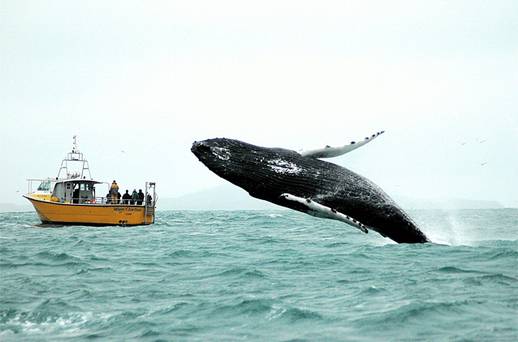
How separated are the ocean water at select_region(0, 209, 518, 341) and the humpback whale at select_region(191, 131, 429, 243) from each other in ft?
4.44

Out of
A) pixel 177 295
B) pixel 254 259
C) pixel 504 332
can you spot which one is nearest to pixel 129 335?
pixel 177 295

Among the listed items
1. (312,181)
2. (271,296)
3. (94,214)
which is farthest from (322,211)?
(94,214)

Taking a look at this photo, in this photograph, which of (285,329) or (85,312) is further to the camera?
(85,312)

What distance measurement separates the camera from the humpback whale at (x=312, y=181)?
7.96 meters

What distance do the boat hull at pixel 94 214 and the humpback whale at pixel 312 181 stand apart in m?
27.9

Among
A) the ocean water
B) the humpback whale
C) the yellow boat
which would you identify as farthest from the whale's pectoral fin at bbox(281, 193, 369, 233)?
the yellow boat

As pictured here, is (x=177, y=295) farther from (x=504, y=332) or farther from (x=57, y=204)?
(x=57, y=204)

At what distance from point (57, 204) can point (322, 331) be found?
30524 millimetres

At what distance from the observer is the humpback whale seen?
7.96 m

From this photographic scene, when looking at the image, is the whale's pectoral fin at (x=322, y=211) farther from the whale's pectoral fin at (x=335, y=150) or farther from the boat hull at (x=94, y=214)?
the boat hull at (x=94, y=214)

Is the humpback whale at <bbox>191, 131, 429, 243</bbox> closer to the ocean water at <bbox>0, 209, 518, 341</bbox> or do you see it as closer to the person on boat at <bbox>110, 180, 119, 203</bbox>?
the ocean water at <bbox>0, 209, 518, 341</bbox>

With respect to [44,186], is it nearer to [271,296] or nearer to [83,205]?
[83,205]

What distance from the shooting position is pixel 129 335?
8172mm

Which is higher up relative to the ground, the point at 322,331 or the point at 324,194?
the point at 324,194
